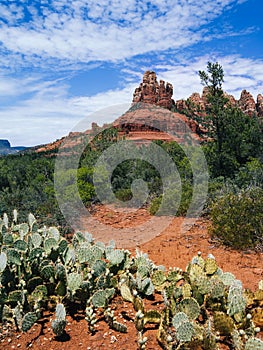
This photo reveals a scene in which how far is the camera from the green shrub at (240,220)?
5871mm

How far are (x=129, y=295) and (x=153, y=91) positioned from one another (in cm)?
5083

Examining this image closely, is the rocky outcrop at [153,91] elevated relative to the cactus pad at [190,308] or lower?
elevated

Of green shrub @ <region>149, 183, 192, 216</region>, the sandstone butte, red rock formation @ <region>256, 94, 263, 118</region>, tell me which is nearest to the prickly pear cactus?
green shrub @ <region>149, 183, 192, 216</region>

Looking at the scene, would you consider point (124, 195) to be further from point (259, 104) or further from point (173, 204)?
point (259, 104)

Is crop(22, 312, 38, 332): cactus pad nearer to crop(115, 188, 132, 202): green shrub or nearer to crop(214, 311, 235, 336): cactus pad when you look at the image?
crop(214, 311, 235, 336): cactus pad

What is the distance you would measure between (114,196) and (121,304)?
8.06 metres

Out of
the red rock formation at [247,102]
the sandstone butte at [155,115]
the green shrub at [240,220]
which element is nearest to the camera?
the green shrub at [240,220]

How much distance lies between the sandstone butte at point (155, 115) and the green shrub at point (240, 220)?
21.5 feet

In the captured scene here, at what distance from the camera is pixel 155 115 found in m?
33.2

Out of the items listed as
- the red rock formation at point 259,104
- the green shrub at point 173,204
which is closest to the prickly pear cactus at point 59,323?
the green shrub at point 173,204

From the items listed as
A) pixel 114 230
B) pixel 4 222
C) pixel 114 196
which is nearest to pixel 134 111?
pixel 114 196

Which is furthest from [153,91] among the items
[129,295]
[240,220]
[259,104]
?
[129,295]

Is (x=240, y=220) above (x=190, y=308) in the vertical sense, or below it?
above

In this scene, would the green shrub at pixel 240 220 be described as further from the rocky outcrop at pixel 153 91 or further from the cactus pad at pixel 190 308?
the rocky outcrop at pixel 153 91
